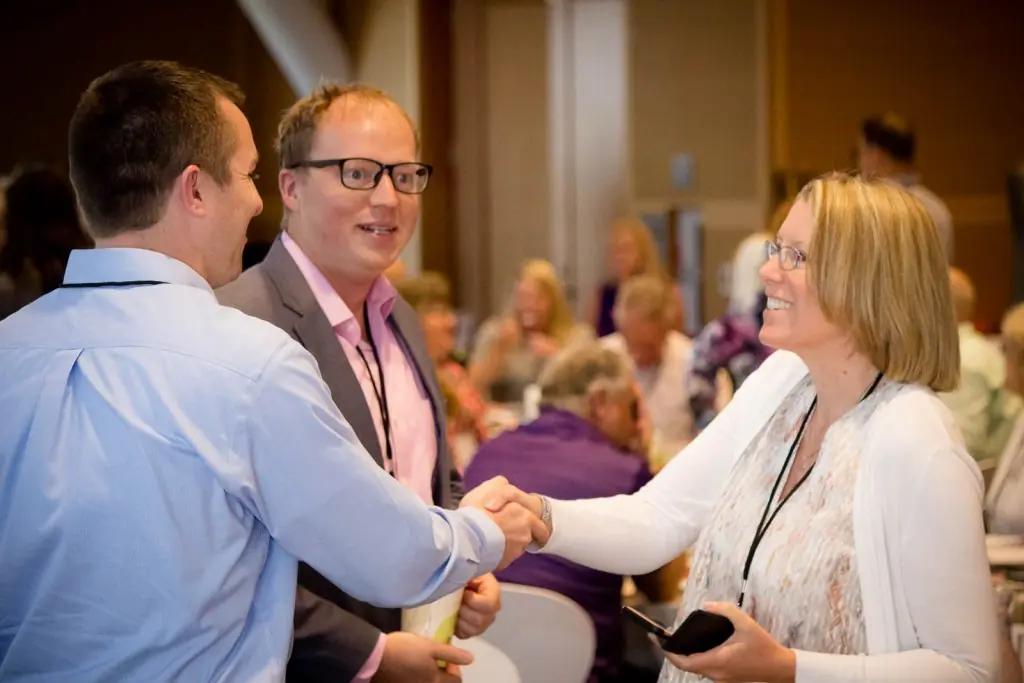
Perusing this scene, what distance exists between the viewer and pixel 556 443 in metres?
3.44

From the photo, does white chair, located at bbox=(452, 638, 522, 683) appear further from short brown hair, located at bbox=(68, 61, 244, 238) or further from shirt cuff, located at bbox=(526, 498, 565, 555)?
short brown hair, located at bbox=(68, 61, 244, 238)

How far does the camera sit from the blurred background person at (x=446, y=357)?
16.5ft

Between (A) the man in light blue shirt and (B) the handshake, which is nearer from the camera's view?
(A) the man in light blue shirt

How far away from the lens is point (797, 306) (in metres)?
2.09

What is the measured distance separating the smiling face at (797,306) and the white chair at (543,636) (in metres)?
0.94

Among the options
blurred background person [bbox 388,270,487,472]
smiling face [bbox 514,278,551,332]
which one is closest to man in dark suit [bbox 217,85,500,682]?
blurred background person [bbox 388,270,487,472]

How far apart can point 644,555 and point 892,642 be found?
51 cm

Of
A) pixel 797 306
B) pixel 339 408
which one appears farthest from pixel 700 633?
pixel 339 408

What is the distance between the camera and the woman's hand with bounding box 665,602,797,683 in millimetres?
1897

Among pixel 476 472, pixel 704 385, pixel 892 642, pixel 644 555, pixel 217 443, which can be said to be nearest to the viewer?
pixel 217 443

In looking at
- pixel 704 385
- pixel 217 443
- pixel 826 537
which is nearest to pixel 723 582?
pixel 826 537

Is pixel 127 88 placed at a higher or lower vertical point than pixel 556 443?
higher

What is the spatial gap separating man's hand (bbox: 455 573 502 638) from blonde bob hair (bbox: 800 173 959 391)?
73 cm

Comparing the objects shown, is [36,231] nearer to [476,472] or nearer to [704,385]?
[476,472]
